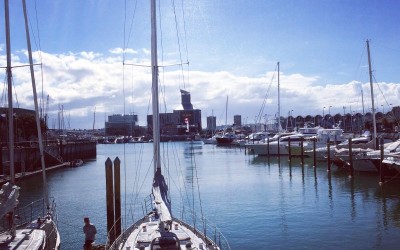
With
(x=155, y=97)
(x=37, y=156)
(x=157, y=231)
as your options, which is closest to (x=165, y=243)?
(x=157, y=231)

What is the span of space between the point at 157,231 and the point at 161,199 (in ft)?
5.08

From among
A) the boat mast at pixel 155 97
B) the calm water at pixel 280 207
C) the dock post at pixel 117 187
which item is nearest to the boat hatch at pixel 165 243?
the boat mast at pixel 155 97

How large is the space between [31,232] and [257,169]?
2070 inches

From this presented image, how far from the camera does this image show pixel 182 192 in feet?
145

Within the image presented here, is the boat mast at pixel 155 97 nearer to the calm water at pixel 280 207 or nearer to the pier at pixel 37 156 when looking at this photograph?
the calm water at pixel 280 207

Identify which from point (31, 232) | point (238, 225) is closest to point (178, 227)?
point (31, 232)

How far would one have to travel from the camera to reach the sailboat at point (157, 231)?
14227 millimetres

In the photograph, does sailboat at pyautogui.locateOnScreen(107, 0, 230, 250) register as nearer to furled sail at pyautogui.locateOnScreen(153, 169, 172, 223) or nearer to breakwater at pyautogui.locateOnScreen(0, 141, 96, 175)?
furled sail at pyautogui.locateOnScreen(153, 169, 172, 223)

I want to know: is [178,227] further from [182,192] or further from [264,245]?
[182,192]

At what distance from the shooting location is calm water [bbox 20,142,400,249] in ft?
80.7

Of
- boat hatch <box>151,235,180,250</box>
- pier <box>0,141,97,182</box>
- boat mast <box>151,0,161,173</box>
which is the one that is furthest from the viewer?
pier <box>0,141,97,182</box>

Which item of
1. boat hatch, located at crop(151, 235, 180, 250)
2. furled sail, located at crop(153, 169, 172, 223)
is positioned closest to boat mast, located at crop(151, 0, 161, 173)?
furled sail, located at crop(153, 169, 172, 223)

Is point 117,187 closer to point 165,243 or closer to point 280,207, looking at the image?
point 165,243

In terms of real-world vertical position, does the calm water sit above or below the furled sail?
below
